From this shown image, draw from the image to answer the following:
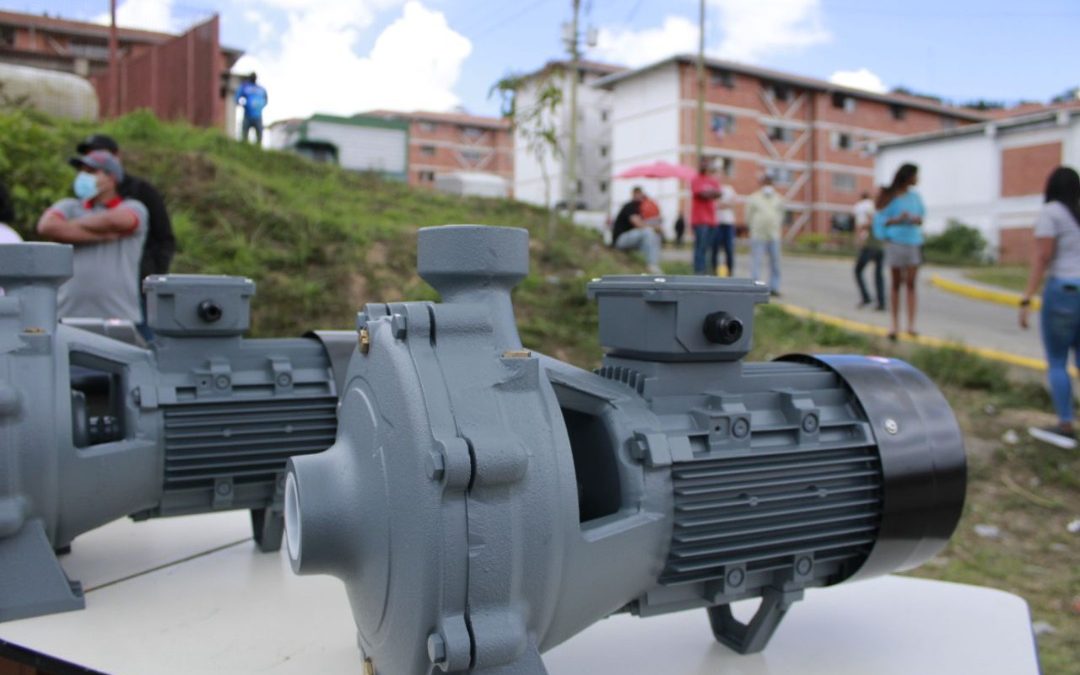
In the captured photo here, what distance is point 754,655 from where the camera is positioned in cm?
176

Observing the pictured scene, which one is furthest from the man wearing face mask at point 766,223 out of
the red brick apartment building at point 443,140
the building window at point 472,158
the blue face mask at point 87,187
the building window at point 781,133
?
the building window at point 781,133

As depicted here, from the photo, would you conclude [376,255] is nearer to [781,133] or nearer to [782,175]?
[782,175]

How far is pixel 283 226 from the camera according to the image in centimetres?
711

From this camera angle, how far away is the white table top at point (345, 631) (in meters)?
1.70

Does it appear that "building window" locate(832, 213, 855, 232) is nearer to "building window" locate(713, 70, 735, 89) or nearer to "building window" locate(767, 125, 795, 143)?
"building window" locate(767, 125, 795, 143)

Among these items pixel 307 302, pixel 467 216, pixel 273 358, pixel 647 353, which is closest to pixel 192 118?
pixel 307 302

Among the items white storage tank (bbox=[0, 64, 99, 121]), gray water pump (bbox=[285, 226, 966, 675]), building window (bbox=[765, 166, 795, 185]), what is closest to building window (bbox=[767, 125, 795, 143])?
building window (bbox=[765, 166, 795, 185])

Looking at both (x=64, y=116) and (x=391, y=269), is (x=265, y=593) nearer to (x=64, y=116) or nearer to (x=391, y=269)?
(x=391, y=269)

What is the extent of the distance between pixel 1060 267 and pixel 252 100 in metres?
4.05

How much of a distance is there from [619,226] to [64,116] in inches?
224

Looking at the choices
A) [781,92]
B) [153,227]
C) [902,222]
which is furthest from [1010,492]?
[781,92]

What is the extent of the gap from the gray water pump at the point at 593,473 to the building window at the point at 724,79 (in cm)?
3231

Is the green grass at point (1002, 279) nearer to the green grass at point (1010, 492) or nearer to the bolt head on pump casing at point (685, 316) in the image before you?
the green grass at point (1010, 492)

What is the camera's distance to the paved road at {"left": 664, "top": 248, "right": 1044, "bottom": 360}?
8.12 meters
